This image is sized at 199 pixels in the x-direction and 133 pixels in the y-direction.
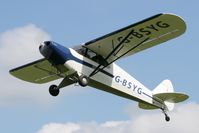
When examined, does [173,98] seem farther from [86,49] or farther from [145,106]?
[86,49]

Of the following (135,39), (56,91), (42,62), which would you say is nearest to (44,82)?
(42,62)

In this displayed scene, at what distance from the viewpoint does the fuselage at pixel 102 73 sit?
20.0 m

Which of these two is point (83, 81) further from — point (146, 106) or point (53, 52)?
point (146, 106)

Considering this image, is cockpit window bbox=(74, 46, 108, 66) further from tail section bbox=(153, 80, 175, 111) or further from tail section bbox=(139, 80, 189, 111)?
tail section bbox=(153, 80, 175, 111)

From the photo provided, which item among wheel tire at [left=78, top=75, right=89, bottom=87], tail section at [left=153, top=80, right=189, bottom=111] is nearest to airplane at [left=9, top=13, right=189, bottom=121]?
wheel tire at [left=78, top=75, right=89, bottom=87]

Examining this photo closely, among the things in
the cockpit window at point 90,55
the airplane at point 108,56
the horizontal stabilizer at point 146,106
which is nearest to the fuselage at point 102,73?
the airplane at point 108,56

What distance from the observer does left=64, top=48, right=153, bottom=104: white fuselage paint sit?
808 inches

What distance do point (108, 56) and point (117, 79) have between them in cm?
116

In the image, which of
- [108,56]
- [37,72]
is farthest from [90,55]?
[37,72]

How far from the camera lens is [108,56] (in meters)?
21.5

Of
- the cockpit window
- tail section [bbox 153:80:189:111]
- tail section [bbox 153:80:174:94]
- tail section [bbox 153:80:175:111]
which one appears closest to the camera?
the cockpit window

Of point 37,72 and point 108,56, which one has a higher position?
point 108,56

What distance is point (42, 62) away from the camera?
74.8ft

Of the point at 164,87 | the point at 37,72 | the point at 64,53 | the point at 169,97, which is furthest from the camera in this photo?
the point at 164,87
